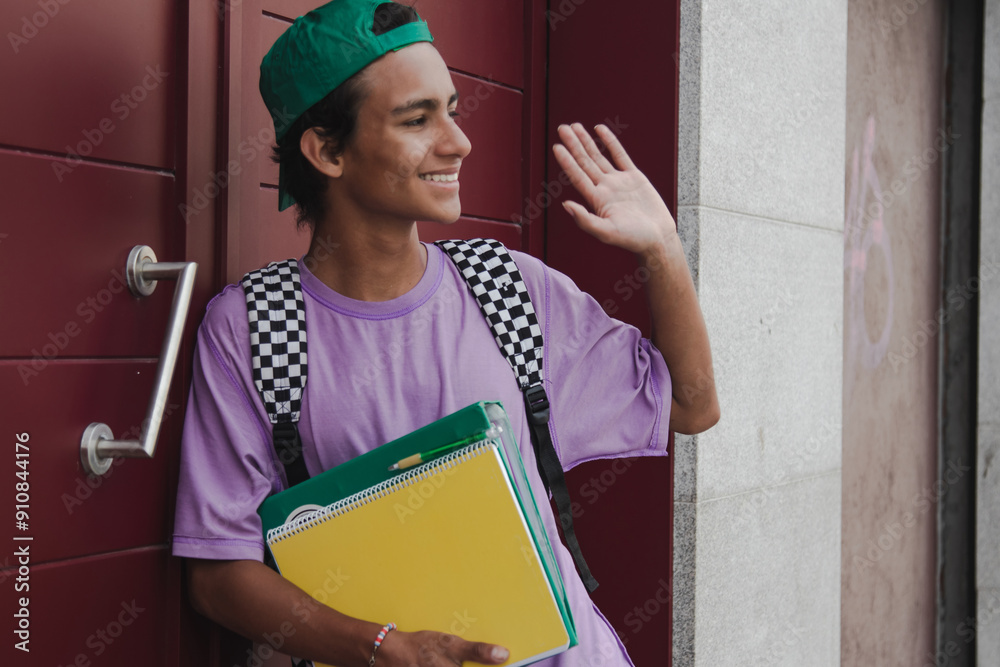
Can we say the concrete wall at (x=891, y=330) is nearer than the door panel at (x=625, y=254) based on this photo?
No

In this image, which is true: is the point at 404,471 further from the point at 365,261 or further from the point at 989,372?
the point at 989,372

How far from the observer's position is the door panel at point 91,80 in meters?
1.58

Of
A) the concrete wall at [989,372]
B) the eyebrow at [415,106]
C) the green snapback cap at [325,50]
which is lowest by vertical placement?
the concrete wall at [989,372]

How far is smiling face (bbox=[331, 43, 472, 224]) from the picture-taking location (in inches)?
65.9

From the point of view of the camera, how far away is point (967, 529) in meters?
4.41

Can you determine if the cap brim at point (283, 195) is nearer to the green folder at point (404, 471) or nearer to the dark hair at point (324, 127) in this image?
Answer: the dark hair at point (324, 127)

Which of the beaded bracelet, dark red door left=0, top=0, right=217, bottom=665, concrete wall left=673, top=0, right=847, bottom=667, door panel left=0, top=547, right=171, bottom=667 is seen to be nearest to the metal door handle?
dark red door left=0, top=0, right=217, bottom=665

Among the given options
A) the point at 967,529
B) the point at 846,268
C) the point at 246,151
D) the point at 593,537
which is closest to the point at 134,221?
the point at 246,151

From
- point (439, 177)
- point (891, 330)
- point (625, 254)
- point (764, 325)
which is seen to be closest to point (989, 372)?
point (891, 330)

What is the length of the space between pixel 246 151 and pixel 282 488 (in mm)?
745

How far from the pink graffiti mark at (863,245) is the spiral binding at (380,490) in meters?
2.72

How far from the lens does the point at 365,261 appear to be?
1764mm

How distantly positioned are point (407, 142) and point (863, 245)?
110 inches


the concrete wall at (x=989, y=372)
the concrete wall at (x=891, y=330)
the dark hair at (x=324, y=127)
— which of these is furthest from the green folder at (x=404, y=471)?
the concrete wall at (x=989, y=372)
